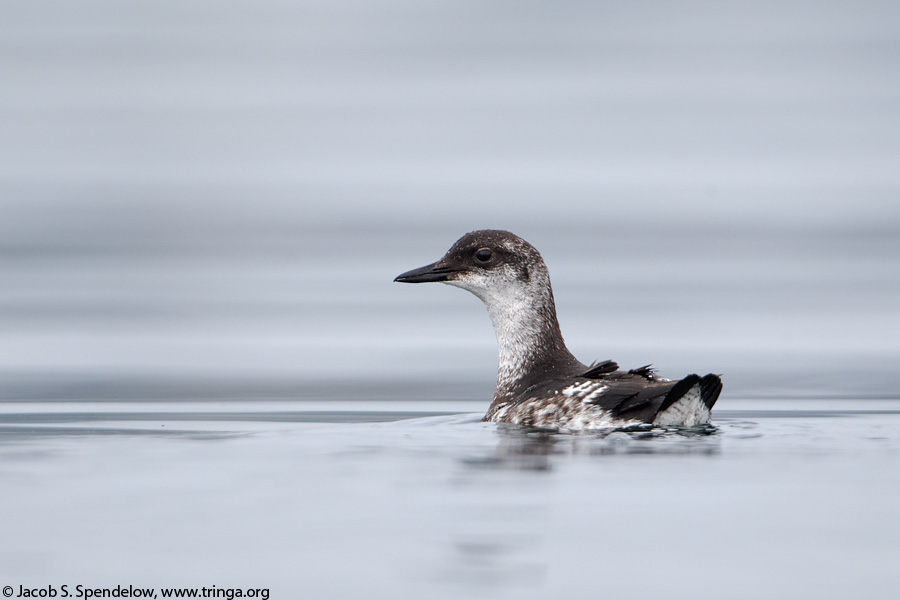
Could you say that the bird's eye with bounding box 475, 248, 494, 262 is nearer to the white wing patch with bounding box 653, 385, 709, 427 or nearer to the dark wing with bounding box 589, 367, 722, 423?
the dark wing with bounding box 589, 367, 722, 423

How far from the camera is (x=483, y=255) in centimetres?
794

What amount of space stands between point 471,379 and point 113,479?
7.01m

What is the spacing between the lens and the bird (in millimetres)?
6531

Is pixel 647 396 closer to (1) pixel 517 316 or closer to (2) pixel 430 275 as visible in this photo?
(1) pixel 517 316

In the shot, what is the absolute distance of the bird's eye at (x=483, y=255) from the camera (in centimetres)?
793

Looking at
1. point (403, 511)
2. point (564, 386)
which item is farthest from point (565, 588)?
point (564, 386)

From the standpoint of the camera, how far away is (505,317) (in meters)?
7.89

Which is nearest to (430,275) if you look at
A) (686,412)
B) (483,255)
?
(483,255)

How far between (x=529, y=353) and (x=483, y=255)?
0.64 meters

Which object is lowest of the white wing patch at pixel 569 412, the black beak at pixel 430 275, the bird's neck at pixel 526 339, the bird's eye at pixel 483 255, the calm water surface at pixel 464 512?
the calm water surface at pixel 464 512

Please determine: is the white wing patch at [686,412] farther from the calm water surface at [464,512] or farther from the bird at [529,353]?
the calm water surface at [464,512]

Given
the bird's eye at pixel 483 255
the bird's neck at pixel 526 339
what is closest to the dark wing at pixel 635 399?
the bird's neck at pixel 526 339

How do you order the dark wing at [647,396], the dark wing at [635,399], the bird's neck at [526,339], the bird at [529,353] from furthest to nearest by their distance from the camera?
the bird's neck at [526,339] < the bird at [529,353] < the dark wing at [635,399] < the dark wing at [647,396]

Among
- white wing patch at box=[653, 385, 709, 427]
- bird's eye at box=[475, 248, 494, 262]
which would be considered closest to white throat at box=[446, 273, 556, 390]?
bird's eye at box=[475, 248, 494, 262]
